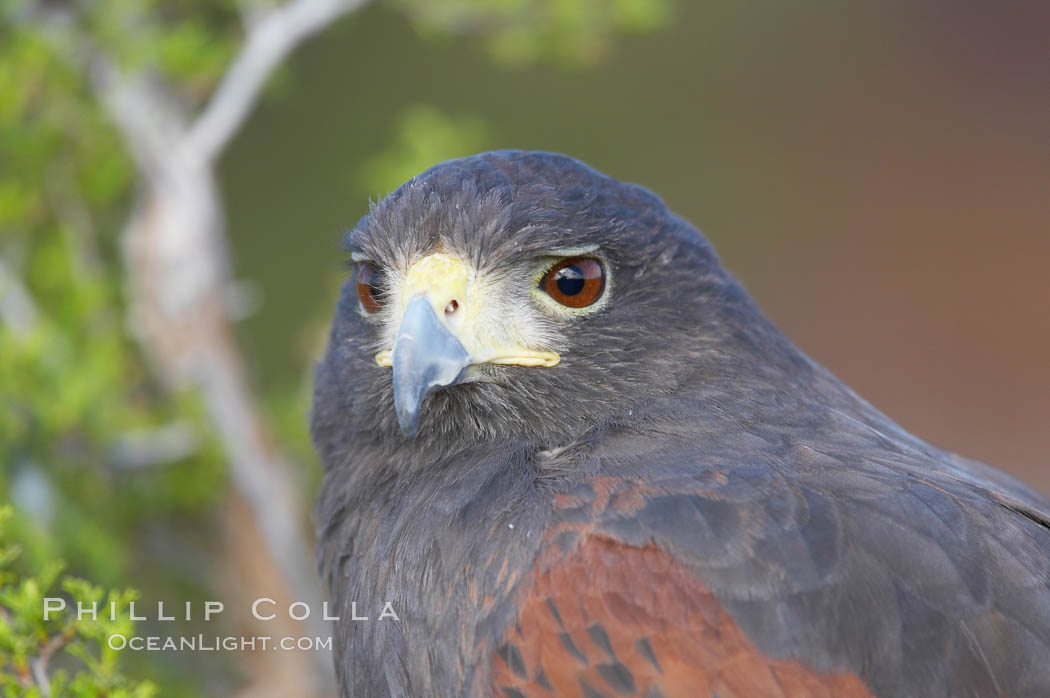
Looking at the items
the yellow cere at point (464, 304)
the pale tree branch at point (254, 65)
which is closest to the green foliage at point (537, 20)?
the pale tree branch at point (254, 65)

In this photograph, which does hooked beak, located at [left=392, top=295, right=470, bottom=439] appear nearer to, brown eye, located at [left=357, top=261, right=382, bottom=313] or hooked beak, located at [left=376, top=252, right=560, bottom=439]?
hooked beak, located at [left=376, top=252, right=560, bottom=439]

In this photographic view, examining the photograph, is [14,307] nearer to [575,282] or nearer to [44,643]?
[44,643]

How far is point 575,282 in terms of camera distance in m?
2.29

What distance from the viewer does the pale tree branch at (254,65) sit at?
3729mm

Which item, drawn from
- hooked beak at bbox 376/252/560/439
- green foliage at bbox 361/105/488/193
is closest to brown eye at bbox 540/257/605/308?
hooked beak at bbox 376/252/560/439

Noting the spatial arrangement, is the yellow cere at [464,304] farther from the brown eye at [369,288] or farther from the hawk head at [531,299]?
the brown eye at [369,288]

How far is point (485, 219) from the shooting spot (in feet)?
7.46

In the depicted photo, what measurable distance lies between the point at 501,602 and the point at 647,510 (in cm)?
32

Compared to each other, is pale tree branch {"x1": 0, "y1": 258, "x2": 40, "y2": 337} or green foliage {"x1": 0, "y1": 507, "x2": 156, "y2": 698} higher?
pale tree branch {"x1": 0, "y1": 258, "x2": 40, "y2": 337}

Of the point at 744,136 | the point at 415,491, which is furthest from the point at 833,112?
the point at 415,491

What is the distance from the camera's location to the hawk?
1.86 meters

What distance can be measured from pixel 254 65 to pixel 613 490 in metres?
2.43

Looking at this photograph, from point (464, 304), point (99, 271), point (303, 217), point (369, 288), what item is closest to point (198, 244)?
point (99, 271)

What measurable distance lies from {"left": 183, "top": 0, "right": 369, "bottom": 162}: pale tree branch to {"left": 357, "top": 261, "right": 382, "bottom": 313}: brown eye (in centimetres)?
157
